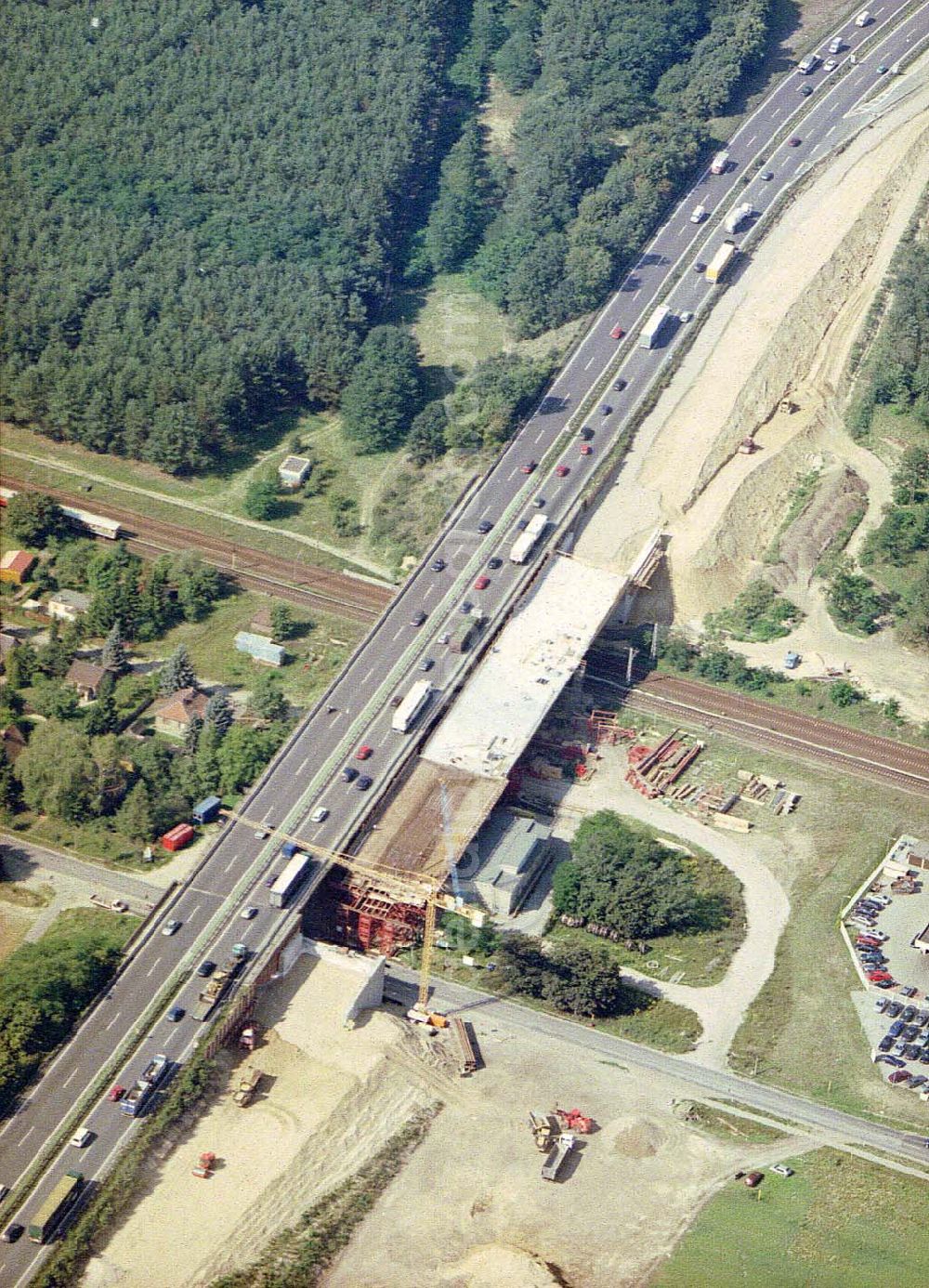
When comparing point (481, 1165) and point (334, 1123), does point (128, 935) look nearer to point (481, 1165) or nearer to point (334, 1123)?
point (334, 1123)

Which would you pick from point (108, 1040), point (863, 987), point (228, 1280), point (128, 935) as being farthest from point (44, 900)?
point (863, 987)

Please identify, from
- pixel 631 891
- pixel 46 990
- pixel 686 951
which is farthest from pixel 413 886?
pixel 46 990

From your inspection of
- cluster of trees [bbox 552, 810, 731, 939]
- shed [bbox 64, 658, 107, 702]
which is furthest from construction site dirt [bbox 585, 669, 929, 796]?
shed [bbox 64, 658, 107, 702]

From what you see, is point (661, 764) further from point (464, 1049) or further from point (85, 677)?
point (85, 677)

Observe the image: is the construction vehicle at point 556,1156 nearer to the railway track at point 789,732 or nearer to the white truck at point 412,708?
the white truck at point 412,708

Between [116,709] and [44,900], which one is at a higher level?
[116,709]

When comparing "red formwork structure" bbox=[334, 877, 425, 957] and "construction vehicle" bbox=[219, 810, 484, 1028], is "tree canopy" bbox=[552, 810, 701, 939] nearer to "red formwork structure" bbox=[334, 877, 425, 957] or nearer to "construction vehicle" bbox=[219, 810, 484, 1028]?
"construction vehicle" bbox=[219, 810, 484, 1028]

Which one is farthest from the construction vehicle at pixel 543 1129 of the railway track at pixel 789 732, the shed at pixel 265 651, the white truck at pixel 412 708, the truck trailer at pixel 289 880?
the shed at pixel 265 651
